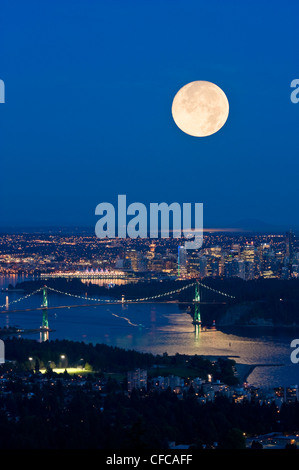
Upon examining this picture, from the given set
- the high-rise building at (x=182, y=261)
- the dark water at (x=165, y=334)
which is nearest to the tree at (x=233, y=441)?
the dark water at (x=165, y=334)

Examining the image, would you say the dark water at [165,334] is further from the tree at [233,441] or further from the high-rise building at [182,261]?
the high-rise building at [182,261]

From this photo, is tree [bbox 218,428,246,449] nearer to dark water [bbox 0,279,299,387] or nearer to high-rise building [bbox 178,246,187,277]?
dark water [bbox 0,279,299,387]

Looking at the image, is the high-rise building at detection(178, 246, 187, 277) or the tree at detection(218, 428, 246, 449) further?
the high-rise building at detection(178, 246, 187, 277)

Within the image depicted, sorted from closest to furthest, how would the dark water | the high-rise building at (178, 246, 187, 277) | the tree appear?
the tree
the dark water
the high-rise building at (178, 246, 187, 277)

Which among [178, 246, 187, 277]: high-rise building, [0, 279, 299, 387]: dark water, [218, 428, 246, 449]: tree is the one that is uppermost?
[178, 246, 187, 277]: high-rise building

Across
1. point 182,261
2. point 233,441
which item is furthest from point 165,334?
point 182,261

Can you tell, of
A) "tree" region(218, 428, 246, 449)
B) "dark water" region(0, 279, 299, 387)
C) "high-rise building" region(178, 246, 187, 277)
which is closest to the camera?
"tree" region(218, 428, 246, 449)

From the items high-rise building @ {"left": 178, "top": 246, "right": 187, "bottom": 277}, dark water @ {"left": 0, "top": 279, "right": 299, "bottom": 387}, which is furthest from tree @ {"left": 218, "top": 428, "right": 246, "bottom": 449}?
high-rise building @ {"left": 178, "top": 246, "right": 187, "bottom": 277}

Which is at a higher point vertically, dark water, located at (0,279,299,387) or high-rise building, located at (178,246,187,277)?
high-rise building, located at (178,246,187,277)
